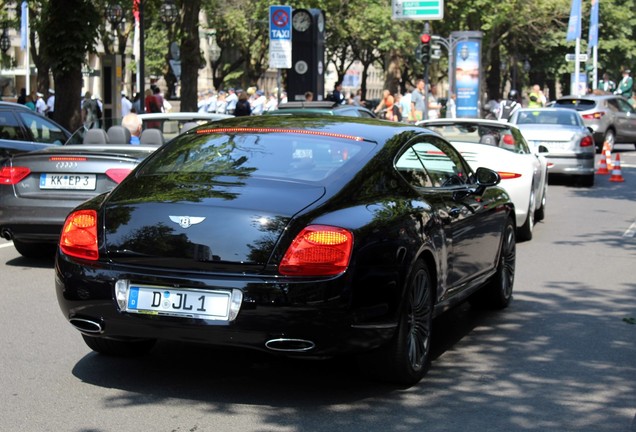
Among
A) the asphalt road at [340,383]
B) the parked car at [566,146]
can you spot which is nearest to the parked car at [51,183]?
the asphalt road at [340,383]

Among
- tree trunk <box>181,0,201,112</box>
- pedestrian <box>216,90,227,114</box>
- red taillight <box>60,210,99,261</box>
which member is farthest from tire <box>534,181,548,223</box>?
pedestrian <box>216,90,227,114</box>

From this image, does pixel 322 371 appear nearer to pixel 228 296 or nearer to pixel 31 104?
pixel 228 296

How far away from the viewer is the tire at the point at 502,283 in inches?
338

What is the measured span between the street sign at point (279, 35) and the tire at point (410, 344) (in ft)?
69.1

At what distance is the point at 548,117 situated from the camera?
72.9ft

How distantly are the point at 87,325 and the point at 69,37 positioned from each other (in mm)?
17952

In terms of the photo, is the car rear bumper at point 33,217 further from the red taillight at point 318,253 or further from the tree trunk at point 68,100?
the tree trunk at point 68,100

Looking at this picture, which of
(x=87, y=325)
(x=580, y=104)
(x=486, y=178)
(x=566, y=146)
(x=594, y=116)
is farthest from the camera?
(x=580, y=104)

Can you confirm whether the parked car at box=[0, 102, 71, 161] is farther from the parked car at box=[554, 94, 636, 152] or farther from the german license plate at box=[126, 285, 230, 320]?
the parked car at box=[554, 94, 636, 152]

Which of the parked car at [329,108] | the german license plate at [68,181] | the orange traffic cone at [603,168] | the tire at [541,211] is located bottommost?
the orange traffic cone at [603,168]

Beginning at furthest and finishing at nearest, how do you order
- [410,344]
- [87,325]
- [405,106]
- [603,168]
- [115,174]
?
[405,106], [603,168], [115,174], [410,344], [87,325]

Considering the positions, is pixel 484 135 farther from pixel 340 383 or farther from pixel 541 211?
pixel 340 383

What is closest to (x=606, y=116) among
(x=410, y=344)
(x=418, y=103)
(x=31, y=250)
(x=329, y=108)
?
(x=418, y=103)

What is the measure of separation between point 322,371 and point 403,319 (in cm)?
75
